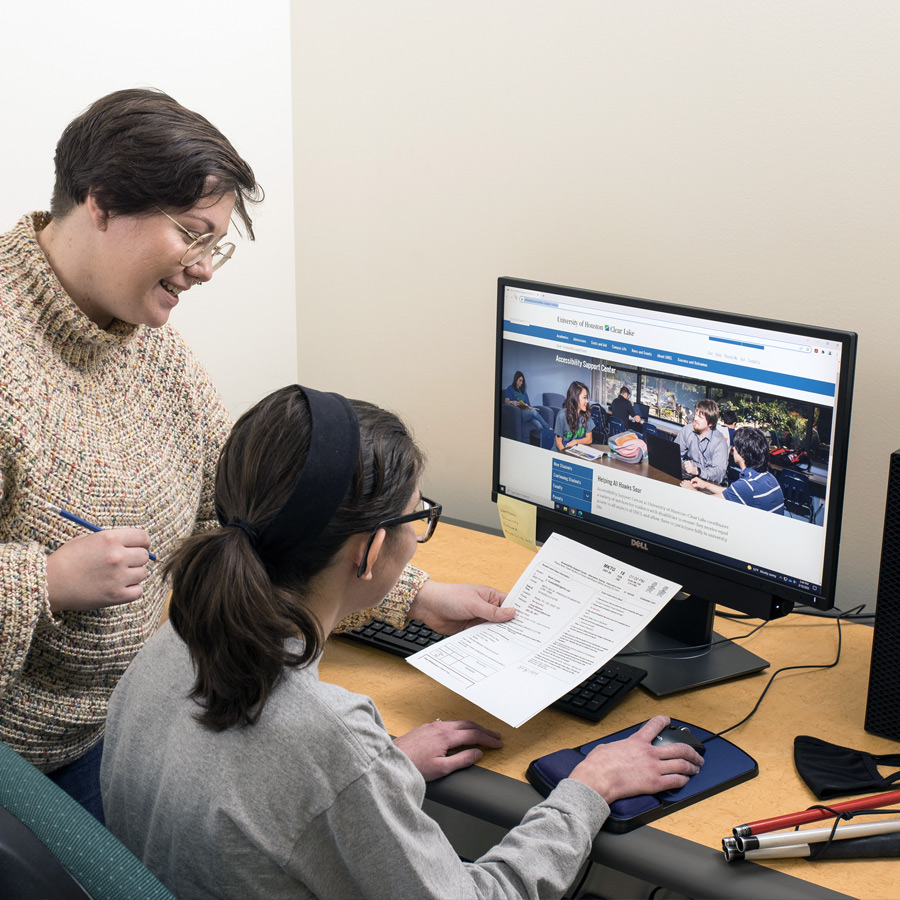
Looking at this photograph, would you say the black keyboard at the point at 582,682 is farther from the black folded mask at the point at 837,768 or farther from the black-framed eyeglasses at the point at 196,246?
the black-framed eyeglasses at the point at 196,246

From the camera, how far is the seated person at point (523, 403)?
1.47 m

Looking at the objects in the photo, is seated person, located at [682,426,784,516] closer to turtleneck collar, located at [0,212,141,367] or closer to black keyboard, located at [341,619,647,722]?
black keyboard, located at [341,619,647,722]

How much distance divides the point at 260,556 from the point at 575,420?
25.8 inches

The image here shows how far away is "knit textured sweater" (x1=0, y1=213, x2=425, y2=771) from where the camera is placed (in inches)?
44.1

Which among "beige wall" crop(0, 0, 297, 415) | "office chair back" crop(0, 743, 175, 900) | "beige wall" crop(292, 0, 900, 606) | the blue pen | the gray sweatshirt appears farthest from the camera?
"beige wall" crop(0, 0, 297, 415)

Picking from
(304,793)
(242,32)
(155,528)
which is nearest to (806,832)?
(304,793)

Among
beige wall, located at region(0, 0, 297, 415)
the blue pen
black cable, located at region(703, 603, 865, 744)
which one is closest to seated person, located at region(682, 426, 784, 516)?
black cable, located at region(703, 603, 865, 744)

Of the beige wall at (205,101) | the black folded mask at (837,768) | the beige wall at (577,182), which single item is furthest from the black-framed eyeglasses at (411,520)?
the beige wall at (205,101)

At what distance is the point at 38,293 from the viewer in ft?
3.83

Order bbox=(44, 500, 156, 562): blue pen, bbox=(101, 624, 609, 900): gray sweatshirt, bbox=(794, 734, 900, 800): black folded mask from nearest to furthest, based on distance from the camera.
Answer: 1. bbox=(101, 624, 609, 900): gray sweatshirt
2. bbox=(794, 734, 900, 800): black folded mask
3. bbox=(44, 500, 156, 562): blue pen

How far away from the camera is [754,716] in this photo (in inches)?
47.8

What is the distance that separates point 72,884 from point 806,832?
681 mm

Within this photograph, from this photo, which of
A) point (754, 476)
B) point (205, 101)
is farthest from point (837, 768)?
point (205, 101)

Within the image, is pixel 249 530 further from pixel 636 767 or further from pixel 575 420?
pixel 575 420
